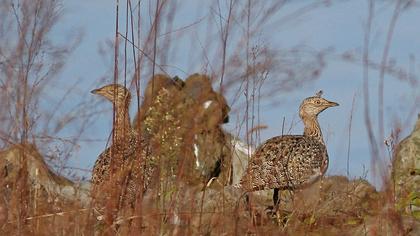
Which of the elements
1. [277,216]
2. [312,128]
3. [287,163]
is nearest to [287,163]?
[287,163]

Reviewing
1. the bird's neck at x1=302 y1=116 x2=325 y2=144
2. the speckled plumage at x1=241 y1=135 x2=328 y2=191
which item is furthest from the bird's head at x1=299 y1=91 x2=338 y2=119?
the speckled plumage at x1=241 y1=135 x2=328 y2=191

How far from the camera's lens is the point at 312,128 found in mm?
8086

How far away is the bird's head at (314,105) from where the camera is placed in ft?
27.0

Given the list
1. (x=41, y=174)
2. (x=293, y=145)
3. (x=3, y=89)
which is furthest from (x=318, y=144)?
(x=3, y=89)

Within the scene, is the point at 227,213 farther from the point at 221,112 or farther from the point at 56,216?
the point at 56,216

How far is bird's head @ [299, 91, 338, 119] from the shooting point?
27.0ft

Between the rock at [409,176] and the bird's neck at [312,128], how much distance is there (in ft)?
3.03

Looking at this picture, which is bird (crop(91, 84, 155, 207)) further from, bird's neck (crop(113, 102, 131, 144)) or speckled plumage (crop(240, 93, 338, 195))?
speckled plumage (crop(240, 93, 338, 195))

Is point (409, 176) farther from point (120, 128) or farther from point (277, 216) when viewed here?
point (120, 128)

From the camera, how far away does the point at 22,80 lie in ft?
10.6

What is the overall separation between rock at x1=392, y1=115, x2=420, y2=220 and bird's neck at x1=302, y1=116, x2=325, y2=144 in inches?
36.3

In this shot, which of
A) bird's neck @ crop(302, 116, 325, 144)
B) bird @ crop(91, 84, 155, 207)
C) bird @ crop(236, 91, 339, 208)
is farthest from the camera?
bird's neck @ crop(302, 116, 325, 144)

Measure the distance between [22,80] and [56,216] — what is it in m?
0.48

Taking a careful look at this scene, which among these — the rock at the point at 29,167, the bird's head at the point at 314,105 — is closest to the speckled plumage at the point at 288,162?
the bird's head at the point at 314,105
